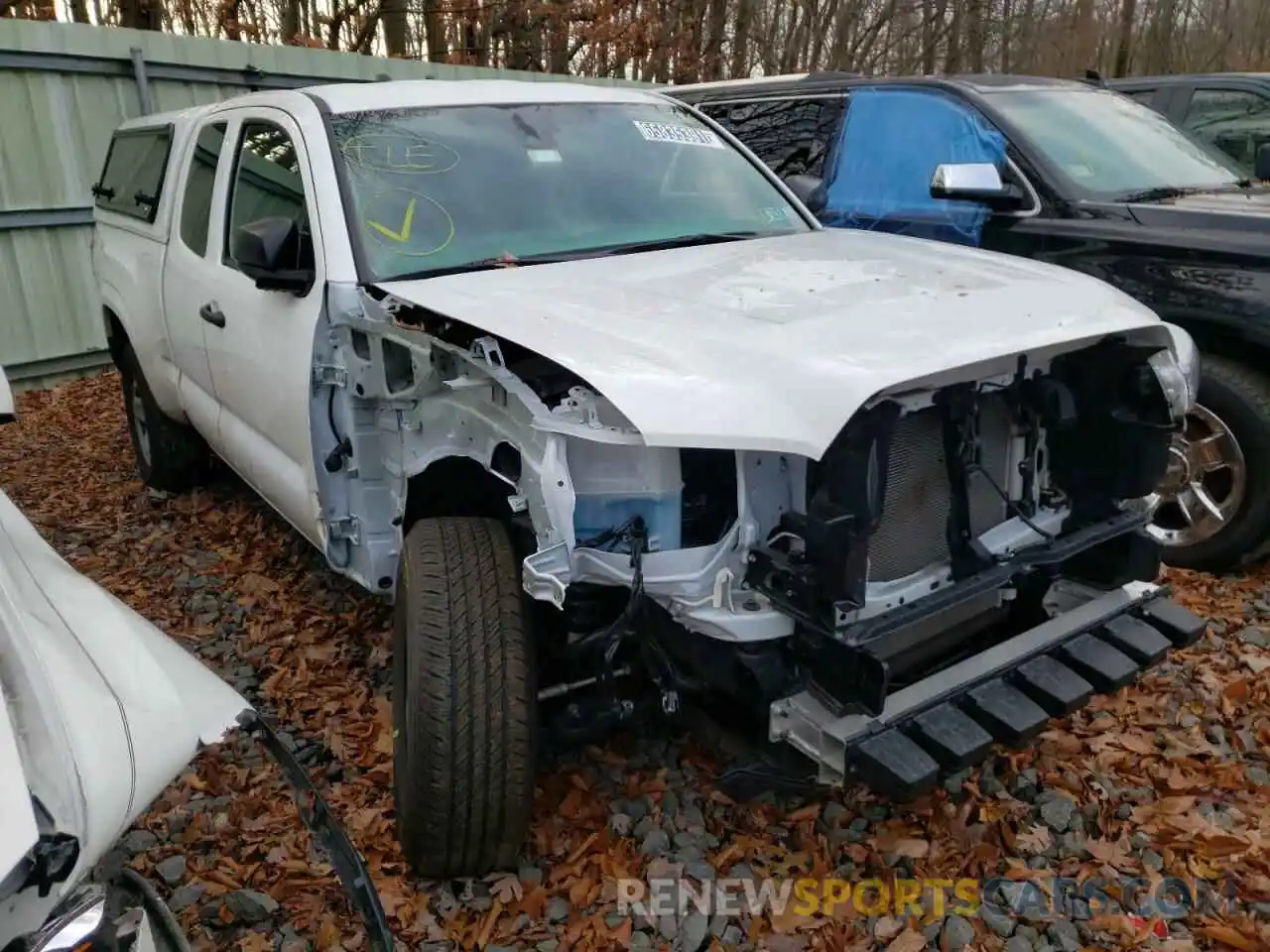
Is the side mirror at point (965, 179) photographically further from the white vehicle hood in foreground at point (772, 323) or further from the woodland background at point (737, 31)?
the woodland background at point (737, 31)

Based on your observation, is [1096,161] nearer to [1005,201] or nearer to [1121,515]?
[1005,201]

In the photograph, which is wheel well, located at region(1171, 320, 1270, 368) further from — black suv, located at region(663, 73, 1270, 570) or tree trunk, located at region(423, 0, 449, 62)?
tree trunk, located at region(423, 0, 449, 62)

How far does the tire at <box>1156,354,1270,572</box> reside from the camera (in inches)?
160

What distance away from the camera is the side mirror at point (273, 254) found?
10.2 feet

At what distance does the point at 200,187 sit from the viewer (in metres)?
4.43

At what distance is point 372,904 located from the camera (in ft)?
6.62

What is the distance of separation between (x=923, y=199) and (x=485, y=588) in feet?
11.9

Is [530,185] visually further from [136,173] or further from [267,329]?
[136,173]

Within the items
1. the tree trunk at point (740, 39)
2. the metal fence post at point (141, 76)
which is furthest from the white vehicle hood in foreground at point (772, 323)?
the tree trunk at point (740, 39)

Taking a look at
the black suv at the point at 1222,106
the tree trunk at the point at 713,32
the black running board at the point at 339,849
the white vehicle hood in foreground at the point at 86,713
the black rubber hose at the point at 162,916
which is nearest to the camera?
the white vehicle hood in foreground at the point at 86,713

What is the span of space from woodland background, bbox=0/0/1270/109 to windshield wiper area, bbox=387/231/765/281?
1200cm

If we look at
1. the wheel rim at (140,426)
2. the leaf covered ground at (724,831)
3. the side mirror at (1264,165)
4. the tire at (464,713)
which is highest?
the side mirror at (1264,165)

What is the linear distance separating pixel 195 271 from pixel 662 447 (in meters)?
2.85

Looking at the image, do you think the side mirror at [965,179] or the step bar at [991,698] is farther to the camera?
the side mirror at [965,179]
